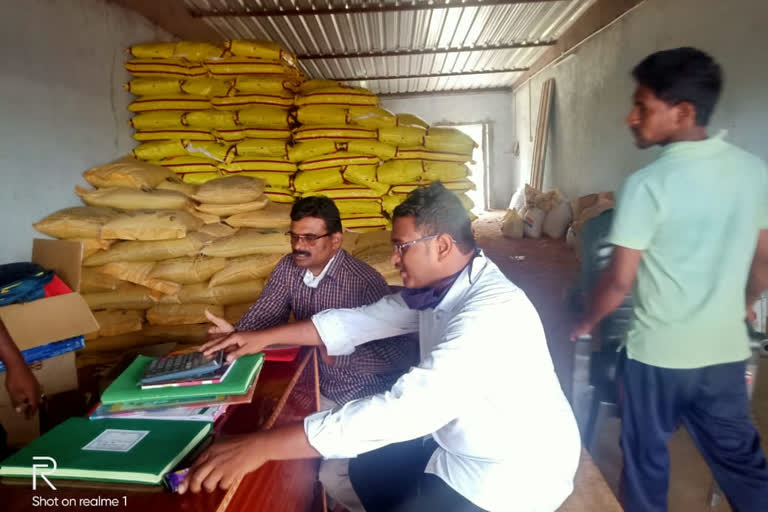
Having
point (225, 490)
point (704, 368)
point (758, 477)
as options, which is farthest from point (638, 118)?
point (225, 490)

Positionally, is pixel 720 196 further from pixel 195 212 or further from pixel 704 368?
pixel 195 212

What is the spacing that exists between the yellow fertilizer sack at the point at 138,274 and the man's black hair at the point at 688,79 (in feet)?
8.95

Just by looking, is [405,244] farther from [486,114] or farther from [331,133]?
[486,114]

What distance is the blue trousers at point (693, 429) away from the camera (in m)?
1.33

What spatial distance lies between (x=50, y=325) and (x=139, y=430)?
1.55 m

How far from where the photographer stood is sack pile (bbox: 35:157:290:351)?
2.77 meters

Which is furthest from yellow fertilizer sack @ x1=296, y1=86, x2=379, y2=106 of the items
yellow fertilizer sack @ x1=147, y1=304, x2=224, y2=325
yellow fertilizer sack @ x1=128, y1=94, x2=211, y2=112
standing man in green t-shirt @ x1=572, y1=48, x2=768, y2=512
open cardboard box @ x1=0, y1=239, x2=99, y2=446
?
standing man in green t-shirt @ x1=572, y1=48, x2=768, y2=512

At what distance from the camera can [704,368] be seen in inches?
52.8

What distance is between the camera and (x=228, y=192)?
3000 mm

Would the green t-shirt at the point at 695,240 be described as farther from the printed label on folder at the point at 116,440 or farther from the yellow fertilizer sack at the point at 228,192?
the yellow fertilizer sack at the point at 228,192

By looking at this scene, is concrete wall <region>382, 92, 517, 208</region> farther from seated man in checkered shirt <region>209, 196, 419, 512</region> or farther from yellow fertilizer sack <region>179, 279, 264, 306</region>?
seated man in checkered shirt <region>209, 196, 419, 512</region>

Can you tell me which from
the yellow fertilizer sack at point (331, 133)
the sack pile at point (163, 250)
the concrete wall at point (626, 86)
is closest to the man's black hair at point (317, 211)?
the sack pile at point (163, 250)

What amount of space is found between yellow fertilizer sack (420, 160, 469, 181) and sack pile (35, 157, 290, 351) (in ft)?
3.79

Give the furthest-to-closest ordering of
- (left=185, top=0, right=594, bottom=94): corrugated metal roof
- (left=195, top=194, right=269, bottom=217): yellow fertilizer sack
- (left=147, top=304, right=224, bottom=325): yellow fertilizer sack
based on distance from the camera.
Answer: (left=185, top=0, right=594, bottom=94): corrugated metal roof
(left=195, top=194, right=269, bottom=217): yellow fertilizer sack
(left=147, top=304, right=224, bottom=325): yellow fertilizer sack
